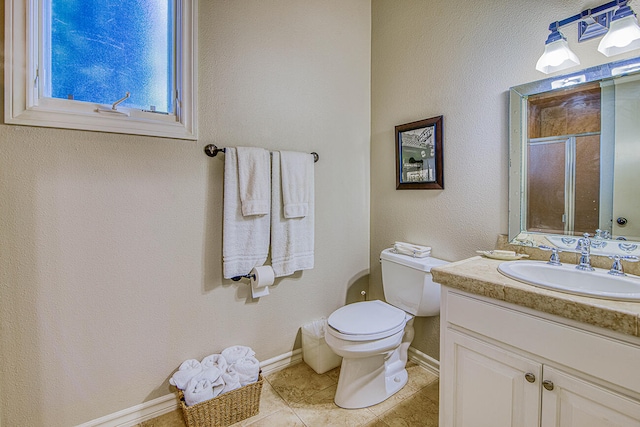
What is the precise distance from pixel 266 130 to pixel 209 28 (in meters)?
0.61

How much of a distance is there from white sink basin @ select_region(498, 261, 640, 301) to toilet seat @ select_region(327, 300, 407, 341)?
0.62 metres

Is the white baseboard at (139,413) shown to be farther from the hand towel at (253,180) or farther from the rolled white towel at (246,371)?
the hand towel at (253,180)

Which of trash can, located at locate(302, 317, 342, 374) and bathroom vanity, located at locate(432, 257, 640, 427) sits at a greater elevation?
bathroom vanity, located at locate(432, 257, 640, 427)

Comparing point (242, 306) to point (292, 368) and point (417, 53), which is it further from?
point (417, 53)

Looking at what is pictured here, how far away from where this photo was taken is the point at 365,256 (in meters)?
2.35

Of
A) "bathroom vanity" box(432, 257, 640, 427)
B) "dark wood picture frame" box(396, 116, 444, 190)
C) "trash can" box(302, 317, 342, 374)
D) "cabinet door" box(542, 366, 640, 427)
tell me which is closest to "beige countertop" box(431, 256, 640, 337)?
"bathroom vanity" box(432, 257, 640, 427)

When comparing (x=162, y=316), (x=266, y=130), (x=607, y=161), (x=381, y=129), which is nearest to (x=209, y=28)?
(x=266, y=130)

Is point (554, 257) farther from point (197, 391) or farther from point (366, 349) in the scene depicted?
point (197, 391)

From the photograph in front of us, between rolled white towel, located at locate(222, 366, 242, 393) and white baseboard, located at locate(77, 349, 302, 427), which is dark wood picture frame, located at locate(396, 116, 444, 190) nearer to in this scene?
rolled white towel, located at locate(222, 366, 242, 393)

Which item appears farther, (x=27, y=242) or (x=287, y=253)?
(x=287, y=253)

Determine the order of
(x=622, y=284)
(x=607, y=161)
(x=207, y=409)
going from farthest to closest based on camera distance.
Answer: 1. (x=207, y=409)
2. (x=607, y=161)
3. (x=622, y=284)

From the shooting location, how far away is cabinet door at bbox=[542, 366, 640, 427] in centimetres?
83

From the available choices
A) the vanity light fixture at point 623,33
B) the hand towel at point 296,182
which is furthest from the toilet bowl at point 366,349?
the vanity light fixture at point 623,33

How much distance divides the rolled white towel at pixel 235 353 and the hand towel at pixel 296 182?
2.69 ft
